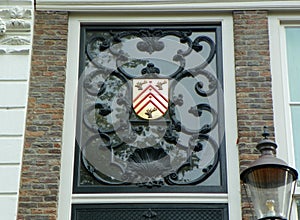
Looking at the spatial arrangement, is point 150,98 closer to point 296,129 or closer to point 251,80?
point 251,80

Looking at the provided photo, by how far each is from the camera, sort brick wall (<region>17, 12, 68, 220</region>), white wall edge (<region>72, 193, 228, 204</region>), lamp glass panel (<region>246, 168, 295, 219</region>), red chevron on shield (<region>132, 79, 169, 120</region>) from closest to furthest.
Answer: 1. lamp glass panel (<region>246, 168, 295, 219</region>)
2. brick wall (<region>17, 12, 68, 220</region>)
3. white wall edge (<region>72, 193, 228, 204</region>)
4. red chevron on shield (<region>132, 79, 169, 120</region>)

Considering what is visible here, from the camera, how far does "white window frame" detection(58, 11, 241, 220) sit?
915cm

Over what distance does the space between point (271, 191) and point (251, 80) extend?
305 cm

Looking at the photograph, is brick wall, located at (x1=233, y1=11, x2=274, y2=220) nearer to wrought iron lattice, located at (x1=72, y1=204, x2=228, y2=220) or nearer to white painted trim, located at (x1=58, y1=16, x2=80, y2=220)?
wrought iron lattice, located at (x1=72, y1=204, x2=228, y2=220)

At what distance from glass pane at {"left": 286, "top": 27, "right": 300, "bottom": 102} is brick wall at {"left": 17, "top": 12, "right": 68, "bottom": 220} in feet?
9.60

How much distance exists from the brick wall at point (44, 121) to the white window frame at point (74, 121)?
126 millimetres

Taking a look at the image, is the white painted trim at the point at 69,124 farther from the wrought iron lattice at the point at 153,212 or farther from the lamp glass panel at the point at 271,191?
the lamp glass panel at the point at 271,191

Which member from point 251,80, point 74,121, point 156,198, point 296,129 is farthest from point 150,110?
point 296,129

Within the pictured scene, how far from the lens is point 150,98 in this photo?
9.79 metres

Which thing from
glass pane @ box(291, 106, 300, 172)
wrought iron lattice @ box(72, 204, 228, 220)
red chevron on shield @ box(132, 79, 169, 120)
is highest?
red chevron on shield @ box(132, 79, 169, 120)

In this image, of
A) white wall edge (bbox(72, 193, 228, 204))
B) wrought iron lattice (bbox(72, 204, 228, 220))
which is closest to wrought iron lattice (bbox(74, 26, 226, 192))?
white wall edge (bbox(72, 193, 228, 204))

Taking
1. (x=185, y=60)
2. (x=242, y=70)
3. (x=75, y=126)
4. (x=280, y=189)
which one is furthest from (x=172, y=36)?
(x=280, y=189)

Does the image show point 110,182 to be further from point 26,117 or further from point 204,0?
point 204,0

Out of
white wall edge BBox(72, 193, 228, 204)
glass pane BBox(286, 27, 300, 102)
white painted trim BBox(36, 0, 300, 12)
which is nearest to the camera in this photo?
white wall edge BBox(72, 193, 228, 204)
